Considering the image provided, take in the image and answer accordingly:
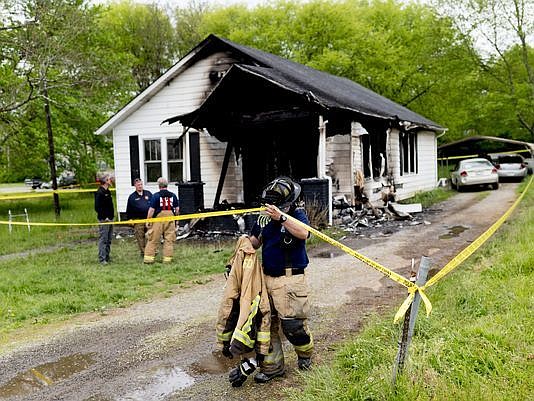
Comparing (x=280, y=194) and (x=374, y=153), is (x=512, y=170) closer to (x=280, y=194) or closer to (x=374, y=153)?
(x=374, y=153)

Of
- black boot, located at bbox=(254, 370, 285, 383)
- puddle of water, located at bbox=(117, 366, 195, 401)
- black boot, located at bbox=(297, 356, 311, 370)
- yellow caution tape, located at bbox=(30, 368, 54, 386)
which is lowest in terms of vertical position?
yellow caution tape, located at bbox=(30, 368, 54, 386)

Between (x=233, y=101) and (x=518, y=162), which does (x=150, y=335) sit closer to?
(x=233, y=101)

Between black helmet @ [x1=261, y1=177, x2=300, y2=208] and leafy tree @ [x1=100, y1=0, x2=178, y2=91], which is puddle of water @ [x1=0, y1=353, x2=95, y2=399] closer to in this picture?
black helmet @ [x1=261, y1=177, x2=300, y2=208]

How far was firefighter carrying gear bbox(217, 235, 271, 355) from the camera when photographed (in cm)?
432

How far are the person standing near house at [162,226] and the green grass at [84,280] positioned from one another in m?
0.24

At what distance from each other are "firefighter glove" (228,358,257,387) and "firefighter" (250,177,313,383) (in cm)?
14

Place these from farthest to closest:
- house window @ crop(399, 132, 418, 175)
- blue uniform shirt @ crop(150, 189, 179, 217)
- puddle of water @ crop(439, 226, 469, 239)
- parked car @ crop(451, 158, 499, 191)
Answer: parked car @ crop(451, 158, 499, 191), house window @ crop(399, 132, 418, 175), puddle of water @ crop(439, 226, 469, 239), blue uniform shirt @ crop(150, 189, 179, 217)

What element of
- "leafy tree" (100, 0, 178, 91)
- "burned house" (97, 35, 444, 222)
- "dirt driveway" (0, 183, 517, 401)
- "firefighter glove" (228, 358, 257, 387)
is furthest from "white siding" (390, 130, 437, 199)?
"leafy tree" (100, 0, 178, 91)

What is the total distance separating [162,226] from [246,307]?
6322mm

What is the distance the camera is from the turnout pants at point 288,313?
4434mm

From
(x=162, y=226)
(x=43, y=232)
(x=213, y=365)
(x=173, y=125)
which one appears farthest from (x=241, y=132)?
(x=213, y=365)

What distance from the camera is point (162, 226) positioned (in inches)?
408

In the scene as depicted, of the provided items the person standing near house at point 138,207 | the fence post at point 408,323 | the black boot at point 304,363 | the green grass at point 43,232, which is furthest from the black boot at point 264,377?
the green grass at point 43,232

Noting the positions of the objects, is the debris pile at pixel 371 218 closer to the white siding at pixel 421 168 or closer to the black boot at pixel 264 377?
the white siding at pixel 421 168
